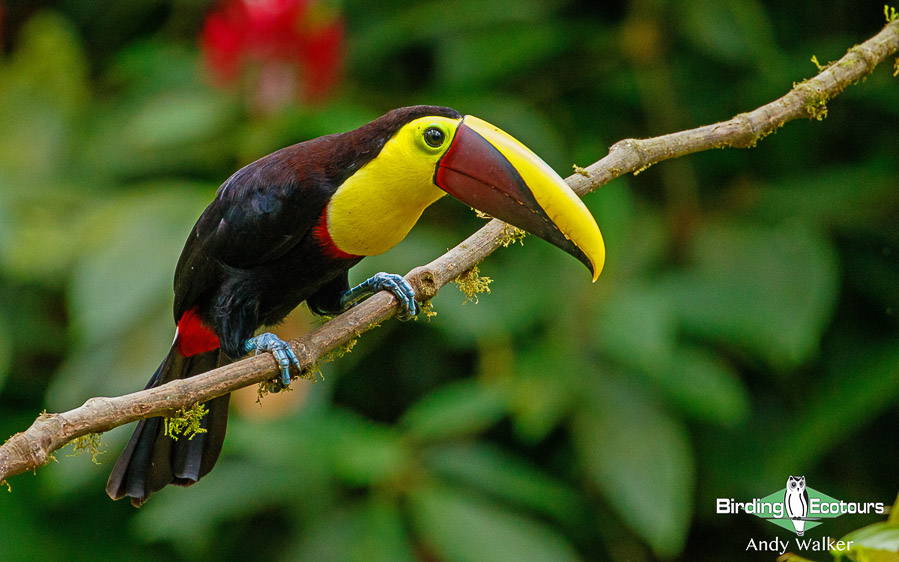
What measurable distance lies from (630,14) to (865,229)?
124 cm

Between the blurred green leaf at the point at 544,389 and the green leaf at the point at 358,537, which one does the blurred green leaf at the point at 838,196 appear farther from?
the green leaf at the point at 358,537

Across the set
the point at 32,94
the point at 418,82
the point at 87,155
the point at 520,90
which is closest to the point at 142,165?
the point at 87,155

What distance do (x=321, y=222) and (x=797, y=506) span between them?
125 cm

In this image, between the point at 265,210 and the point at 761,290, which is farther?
the point at 761,290

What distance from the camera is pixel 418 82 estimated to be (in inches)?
169

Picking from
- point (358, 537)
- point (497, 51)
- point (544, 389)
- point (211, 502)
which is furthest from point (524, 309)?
point (211, 502)

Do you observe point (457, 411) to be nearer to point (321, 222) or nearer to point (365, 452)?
point (365, 452)

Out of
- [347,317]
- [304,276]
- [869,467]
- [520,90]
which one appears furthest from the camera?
[520,90]

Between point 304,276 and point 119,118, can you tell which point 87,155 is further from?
point 304,276

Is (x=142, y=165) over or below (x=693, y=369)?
over

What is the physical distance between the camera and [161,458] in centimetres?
222

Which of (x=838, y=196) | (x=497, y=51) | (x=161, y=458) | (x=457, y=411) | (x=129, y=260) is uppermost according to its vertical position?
(x=497, y=51)

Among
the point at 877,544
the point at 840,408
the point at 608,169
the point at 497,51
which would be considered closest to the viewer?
the point at 877,544

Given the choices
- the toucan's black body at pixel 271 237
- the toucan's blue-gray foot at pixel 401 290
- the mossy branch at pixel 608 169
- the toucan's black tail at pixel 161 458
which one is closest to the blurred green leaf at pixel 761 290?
the mossy branch at pixel 608 169
